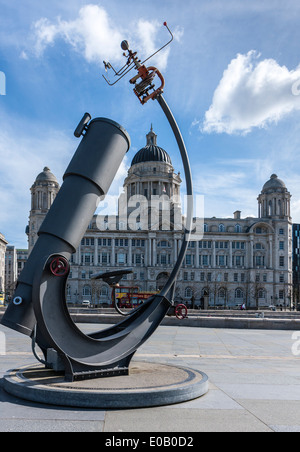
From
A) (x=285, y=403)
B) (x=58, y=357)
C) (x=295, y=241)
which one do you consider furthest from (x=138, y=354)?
(x=295, y=241)

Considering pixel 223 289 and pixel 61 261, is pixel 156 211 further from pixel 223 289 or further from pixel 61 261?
pixel 61 261

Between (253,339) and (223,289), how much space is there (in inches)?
2933

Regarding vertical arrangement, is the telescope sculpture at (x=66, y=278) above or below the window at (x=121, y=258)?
below

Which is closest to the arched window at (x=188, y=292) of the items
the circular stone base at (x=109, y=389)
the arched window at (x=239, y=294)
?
the arched window at (x=239, y=294)

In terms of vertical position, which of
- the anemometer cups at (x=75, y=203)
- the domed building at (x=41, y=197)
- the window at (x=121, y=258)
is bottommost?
the anemometer cups at (x=75, y=203)

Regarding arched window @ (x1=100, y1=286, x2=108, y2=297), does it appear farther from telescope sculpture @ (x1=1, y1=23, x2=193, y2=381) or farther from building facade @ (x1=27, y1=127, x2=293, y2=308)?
telescope sculpture @ (x1=1, y1=23, x2=193, y2=381)

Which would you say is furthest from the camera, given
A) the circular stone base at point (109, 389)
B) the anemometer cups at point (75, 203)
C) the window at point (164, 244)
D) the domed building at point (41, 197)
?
the window at point (164, 244)

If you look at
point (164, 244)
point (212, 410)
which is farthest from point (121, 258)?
point (212, 410)

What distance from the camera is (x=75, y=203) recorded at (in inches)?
328

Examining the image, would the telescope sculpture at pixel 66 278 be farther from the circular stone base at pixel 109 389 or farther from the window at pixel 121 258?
the window at pixel 121 258

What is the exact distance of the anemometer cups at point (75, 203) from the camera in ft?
25.9

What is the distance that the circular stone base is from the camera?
275 inches

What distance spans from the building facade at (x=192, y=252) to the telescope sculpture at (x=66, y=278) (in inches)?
3254

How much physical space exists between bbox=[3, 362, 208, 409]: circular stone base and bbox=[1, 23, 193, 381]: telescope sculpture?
12.3 inches
